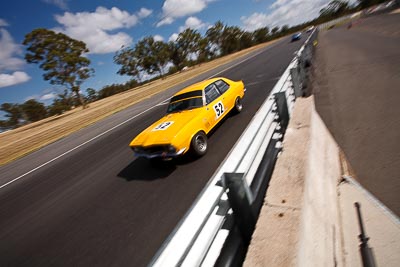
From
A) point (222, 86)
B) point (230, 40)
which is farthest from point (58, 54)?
point (230, 40)

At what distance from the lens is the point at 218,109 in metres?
6.56

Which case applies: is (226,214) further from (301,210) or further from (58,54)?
(58,54)

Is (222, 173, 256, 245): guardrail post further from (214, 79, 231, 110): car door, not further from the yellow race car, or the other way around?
(214, 79, 231, 110): car door

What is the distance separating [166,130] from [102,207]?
6.89 ft

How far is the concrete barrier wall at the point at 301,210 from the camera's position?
1.56 metres

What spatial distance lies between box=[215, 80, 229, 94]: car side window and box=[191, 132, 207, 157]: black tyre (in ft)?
6.97

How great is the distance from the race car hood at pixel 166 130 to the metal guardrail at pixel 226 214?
260 cm

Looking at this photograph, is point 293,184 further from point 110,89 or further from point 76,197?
point 110,89

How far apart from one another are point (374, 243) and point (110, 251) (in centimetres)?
335

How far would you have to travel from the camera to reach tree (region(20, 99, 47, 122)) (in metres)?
60.1

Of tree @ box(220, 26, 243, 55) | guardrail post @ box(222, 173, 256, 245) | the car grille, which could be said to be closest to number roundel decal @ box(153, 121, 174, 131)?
the car grille

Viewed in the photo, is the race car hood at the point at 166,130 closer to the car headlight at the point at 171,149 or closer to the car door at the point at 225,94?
the car headlight at the point at 171,149

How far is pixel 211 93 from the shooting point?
6.61 m

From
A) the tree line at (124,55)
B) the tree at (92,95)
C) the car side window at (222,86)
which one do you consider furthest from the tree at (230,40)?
the car side window at (222,86)
